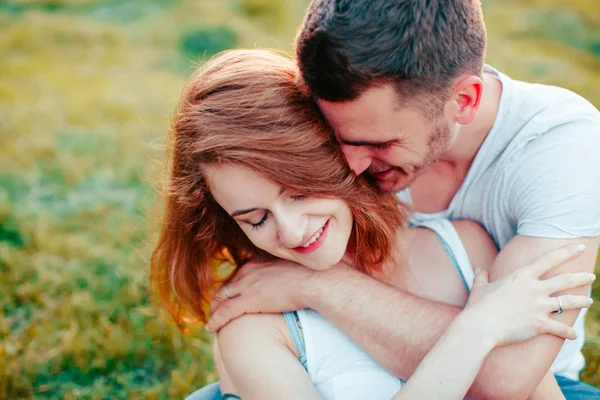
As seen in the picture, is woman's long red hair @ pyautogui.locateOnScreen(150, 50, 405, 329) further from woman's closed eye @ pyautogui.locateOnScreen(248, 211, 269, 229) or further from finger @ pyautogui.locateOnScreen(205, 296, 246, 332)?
finger @ pyautogui.locateOnScreen(205, 296, 246, 332)

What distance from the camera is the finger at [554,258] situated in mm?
2219

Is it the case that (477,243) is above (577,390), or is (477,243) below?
above

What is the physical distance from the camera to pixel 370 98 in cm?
230

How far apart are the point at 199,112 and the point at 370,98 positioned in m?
0.66

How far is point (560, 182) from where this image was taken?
235 cm

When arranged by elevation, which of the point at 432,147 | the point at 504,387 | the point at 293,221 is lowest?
the point at 504,387

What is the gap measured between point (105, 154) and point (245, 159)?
417 cm

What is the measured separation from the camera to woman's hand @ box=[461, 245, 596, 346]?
214 centimetres

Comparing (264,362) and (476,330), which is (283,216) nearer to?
(264,362)

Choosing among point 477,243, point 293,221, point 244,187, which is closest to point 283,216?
point 293,221

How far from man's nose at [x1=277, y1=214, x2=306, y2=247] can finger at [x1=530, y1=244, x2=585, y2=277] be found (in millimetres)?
861

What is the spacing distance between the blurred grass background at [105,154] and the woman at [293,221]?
0.49 meters

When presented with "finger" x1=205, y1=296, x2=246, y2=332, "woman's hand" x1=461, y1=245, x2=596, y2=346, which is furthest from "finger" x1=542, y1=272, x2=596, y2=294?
"finger" x1=205, y1=296, x2=246, y2=332

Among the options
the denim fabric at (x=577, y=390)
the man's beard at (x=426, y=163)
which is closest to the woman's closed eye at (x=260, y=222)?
the man's beard at (x=426, y=163)
